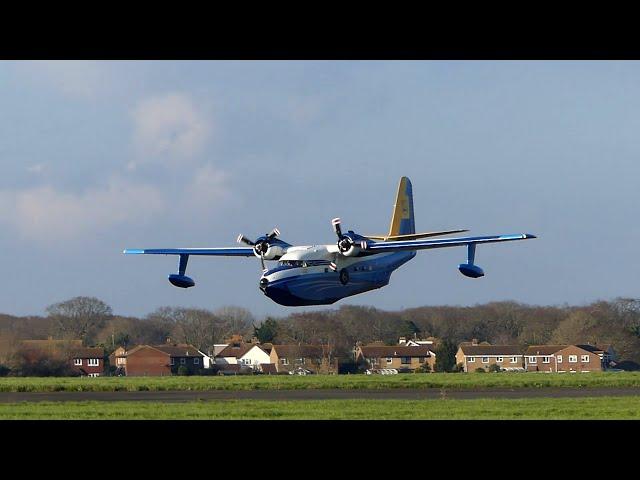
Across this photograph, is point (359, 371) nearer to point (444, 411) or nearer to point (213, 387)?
point (213, 387)

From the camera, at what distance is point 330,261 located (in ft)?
162

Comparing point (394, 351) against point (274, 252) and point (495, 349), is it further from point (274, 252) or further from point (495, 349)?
point (274, 252)

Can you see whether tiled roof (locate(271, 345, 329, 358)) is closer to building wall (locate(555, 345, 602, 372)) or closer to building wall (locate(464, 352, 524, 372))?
building wall (locate(464, 352, 524, 372))

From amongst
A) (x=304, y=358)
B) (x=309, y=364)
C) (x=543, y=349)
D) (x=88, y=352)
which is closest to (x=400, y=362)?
(x=309, y=364)

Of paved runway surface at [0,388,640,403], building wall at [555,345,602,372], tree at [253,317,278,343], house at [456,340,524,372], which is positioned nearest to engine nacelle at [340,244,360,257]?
tree at [253,317,278,343]

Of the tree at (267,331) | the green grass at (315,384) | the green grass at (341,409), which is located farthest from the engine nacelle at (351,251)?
the green grass at (341,409)

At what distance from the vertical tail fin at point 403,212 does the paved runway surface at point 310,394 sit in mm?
25795

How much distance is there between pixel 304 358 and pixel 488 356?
33.3ft

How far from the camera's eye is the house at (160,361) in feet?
168
